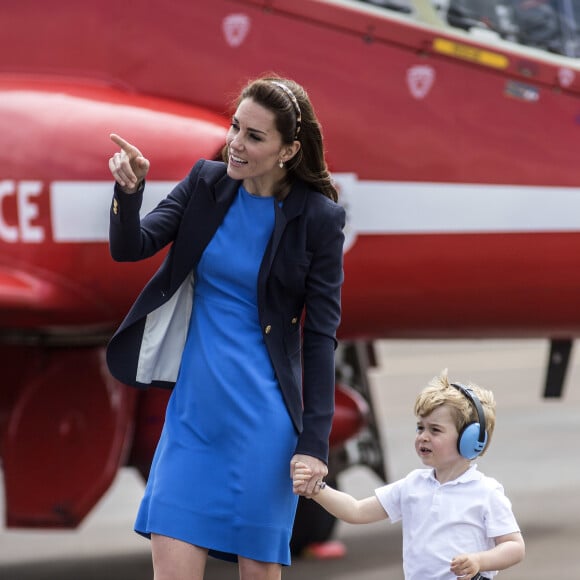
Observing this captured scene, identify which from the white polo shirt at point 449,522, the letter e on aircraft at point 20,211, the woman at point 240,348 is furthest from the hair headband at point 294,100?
the letter e on aircraft at point 20,211

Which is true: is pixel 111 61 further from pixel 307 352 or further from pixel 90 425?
pixel 307 352

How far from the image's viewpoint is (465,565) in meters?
3.24

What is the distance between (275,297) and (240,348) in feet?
0.49

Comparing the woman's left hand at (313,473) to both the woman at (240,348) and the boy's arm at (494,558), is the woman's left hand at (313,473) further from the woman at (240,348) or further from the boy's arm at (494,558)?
the boy's arm at (494,558)

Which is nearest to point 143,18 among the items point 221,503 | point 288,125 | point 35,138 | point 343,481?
point 35,138

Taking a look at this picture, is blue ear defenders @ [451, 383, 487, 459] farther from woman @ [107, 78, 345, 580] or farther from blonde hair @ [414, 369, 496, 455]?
woman @ [107, 78, 345, 580]

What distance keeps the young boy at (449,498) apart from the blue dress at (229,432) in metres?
0.13

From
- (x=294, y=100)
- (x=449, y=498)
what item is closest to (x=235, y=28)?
(x=294, y=100)

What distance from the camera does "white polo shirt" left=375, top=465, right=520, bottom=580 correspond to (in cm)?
335

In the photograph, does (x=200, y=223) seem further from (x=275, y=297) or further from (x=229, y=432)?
(x=229, y=432)

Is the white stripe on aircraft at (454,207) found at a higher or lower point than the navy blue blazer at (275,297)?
lower

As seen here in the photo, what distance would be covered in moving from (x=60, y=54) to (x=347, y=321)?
159 cm

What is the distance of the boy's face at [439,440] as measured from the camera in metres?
3.40

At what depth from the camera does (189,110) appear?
586 centimetres
